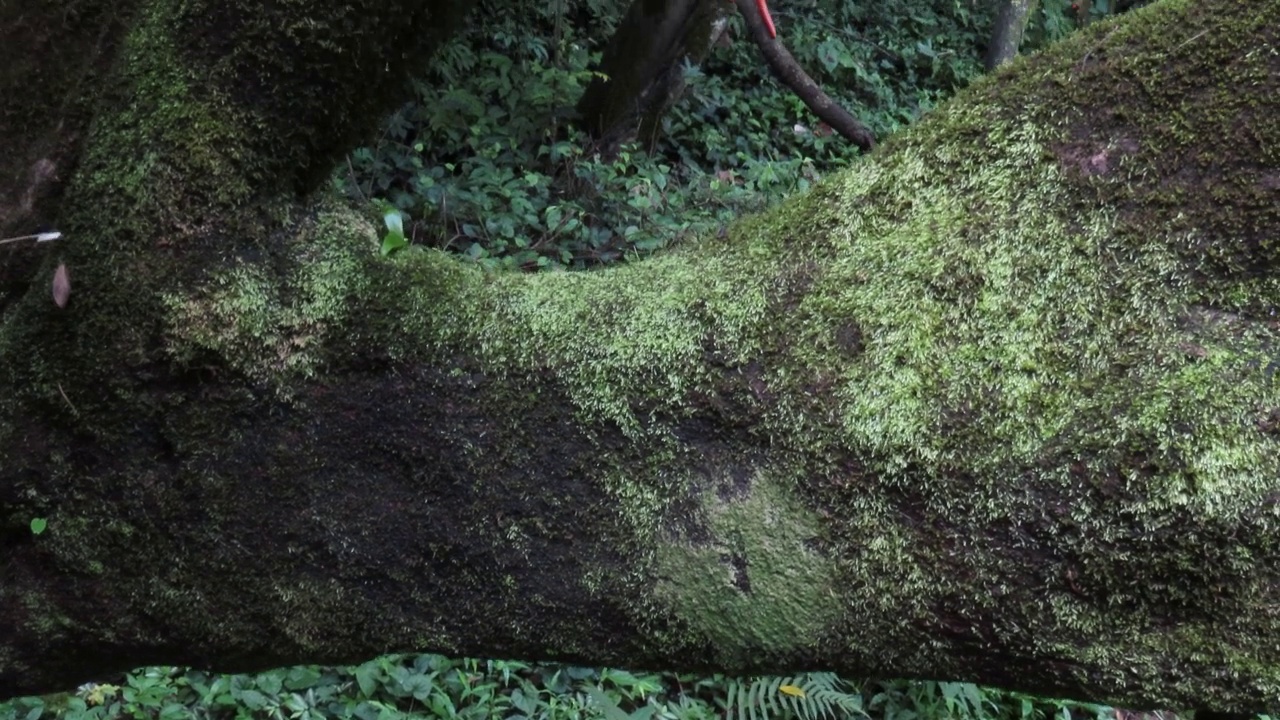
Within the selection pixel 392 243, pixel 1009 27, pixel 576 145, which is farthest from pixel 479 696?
pixel 1009 27

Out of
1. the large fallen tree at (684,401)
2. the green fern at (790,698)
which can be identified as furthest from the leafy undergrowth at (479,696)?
the large fallen tree at (684,401)

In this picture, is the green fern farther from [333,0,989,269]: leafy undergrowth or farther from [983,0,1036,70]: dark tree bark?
[983,0,1036,70]: dark tree bark

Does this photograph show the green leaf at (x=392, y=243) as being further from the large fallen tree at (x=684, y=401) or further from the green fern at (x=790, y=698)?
the green fern at (x=790, y=698)

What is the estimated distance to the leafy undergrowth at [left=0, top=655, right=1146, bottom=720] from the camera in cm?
305

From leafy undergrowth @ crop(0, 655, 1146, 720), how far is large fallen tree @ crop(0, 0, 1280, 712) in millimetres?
1552

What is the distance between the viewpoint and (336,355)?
136cm

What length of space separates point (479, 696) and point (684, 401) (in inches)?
95.2

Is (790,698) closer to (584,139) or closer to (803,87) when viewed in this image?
(803,87)

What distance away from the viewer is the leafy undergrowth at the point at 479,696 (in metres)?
3.05

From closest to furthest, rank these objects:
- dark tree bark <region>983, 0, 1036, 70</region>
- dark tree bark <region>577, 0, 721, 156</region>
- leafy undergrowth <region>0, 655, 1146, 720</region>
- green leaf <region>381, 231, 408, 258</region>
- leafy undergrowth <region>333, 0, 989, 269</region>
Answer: green leaf <region>381, 231, 408, 258</region>, leafy undergrowth <region>0, 655, 1146, 720</region>, leafy undergrowth <region>333, 0, 989, 269</region>, dark tree bark <region>577, 0, 721, 156</region>, dark tree bark <region>983, 0, 1036, 70</region>

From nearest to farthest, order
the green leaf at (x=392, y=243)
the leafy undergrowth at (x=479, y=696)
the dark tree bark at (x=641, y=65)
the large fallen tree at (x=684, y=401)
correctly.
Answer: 1. the large fallen tree at (x=684, y=401)
2. the green leaf at (x=392, y=243)
3. the leafy undergrowth at (x=479, y=696)
4. the dark tree bark at (x=641, y=65)

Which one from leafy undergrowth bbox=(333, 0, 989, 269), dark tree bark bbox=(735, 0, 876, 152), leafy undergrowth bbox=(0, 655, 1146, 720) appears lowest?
leafy undergrowth bbox=(0, 655, 1146, 720)

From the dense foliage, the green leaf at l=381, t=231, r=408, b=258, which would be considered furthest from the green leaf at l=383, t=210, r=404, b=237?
the dense foliage

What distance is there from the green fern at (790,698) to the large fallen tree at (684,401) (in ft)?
7.57
